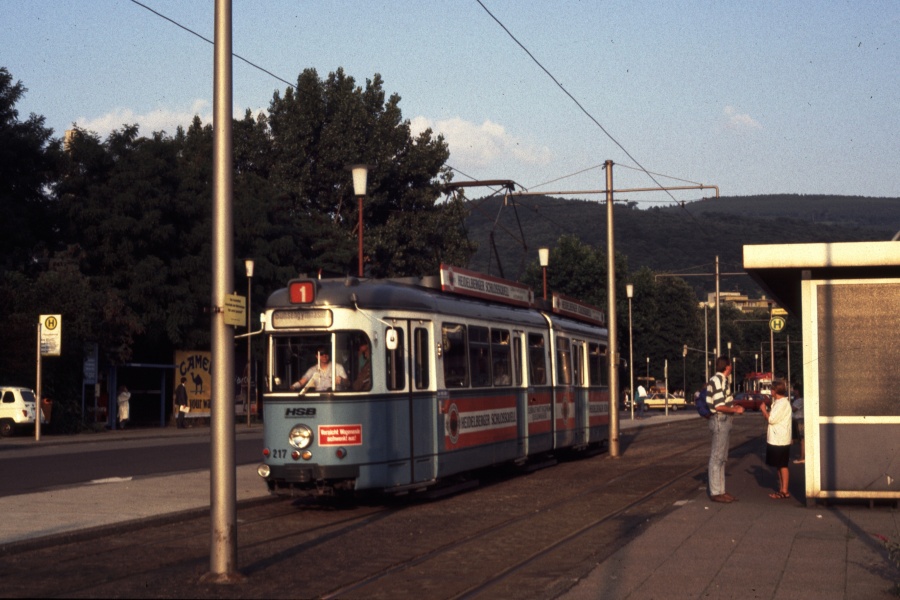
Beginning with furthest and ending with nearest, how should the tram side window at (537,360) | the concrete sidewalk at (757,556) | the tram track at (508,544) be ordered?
the tram side window at (537,360)
the tram track at (508,544)
the concrete sidewalk at (757,556)

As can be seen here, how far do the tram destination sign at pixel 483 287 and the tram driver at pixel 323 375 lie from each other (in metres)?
3.11

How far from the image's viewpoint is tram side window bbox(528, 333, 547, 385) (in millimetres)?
21828

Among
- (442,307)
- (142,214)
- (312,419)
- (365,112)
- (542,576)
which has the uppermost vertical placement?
(365,112)

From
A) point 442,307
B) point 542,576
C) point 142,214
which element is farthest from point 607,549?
point 142,214

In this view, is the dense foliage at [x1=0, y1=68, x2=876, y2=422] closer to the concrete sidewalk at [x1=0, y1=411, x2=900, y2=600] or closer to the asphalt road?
the asphalt road

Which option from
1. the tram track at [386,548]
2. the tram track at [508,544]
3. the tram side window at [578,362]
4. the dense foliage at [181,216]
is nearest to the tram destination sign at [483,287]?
the tram side window at [578,362]

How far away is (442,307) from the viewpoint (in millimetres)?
17531

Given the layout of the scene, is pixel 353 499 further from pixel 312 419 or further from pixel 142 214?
pixel 142 214

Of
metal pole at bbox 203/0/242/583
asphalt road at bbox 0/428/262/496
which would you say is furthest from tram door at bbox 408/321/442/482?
metal pole at bbox 203/0/242/583

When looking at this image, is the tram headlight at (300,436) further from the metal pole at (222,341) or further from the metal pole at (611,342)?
the metal pole at (611,342)

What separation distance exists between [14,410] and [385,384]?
27189mm

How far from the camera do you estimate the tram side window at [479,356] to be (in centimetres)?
1859

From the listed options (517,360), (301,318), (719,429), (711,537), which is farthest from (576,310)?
(711,537)

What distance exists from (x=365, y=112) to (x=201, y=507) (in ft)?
157
